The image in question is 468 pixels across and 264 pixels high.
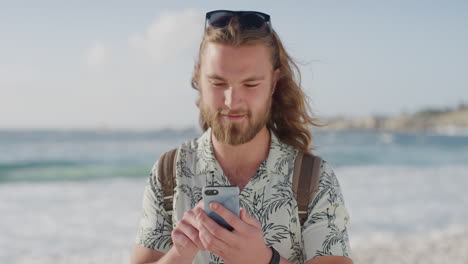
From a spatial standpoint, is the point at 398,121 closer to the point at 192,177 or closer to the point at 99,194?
the point at 99,194

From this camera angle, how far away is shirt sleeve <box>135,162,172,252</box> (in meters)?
2.74

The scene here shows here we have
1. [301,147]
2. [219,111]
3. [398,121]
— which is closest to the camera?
[219,111]

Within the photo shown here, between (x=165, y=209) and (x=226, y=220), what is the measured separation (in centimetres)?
69

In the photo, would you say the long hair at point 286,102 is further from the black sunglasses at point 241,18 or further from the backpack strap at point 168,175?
the backpack strap at point 168,175

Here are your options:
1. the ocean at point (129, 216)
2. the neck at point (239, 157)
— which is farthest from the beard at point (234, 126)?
the ocean at point (129, 216)

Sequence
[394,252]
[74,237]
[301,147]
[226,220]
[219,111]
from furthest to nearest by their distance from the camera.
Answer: [74,237] < [394,252] < [301,147] < [219,111] < [226,220]

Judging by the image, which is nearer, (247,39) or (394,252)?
(247,39)

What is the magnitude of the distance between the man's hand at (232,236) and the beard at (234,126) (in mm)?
612

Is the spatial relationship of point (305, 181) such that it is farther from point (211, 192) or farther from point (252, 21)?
point (252, 21)

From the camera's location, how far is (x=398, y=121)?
121 meters

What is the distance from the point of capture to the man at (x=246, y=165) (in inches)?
105

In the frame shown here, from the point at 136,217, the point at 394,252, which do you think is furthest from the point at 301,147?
the point at 136,217

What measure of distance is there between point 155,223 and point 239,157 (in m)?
0.60

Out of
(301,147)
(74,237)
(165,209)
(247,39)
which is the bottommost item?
(74,237)
